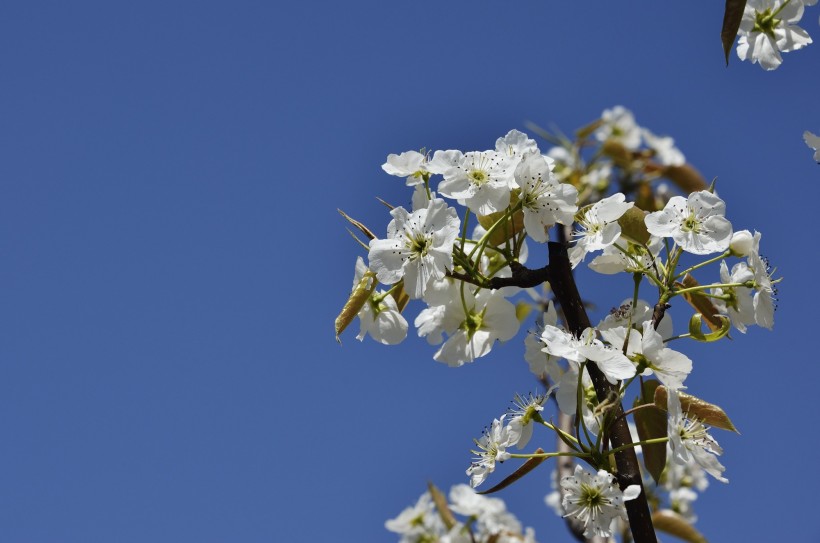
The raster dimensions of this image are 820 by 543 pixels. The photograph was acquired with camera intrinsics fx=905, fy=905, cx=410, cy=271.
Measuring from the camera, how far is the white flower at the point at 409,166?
4.82 feet

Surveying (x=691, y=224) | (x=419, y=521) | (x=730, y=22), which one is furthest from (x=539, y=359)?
(x=419, y=521)

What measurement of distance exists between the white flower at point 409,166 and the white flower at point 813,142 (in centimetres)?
64

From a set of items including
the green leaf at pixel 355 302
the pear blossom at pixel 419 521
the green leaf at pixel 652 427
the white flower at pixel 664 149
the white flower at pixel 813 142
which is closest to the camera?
the green leaf at pixel 652 427

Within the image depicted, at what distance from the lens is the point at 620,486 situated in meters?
1.22

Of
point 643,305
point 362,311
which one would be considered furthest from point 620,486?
point 362,311

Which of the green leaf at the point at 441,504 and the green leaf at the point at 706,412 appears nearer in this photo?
the green leaf at the point at 706,412

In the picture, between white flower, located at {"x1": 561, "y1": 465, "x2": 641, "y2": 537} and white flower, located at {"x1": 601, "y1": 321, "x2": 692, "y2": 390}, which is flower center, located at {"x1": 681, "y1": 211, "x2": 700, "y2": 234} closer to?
white flower, located at {"x1": 601, "y1": 321, "x2": 692, "y2": 390}

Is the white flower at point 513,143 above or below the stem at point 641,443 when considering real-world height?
above

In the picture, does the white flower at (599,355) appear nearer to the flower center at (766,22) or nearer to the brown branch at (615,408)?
the brown branch at (615,408)

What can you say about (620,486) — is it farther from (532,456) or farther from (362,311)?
(362,311)

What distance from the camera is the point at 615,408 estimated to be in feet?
3.88

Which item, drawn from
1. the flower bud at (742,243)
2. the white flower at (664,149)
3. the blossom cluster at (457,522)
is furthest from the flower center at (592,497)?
the white flower at (664,149)

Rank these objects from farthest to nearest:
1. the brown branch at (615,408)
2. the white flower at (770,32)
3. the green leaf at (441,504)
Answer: the green leaf at (441,504) < the white flower at (770,32) < the brown branch at (615,408)

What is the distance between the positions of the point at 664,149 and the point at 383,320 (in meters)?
3.42
